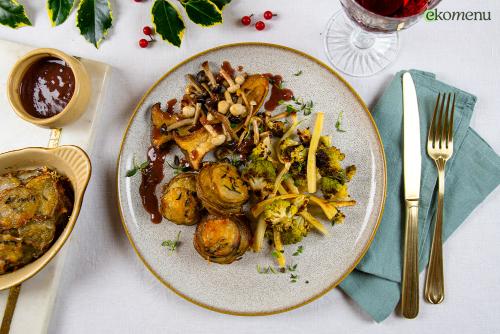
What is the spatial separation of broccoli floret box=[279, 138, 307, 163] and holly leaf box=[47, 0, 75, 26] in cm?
142

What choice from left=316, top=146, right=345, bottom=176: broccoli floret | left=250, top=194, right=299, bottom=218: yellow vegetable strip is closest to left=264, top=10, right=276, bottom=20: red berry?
left=316, top=146, right=345, bottom=176: broccoli floret

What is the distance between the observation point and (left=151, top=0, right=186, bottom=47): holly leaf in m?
2.32

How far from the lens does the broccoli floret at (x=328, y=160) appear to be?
2127 millimetres

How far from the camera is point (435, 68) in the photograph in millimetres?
2408

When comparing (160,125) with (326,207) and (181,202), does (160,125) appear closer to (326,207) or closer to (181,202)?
(181,202)

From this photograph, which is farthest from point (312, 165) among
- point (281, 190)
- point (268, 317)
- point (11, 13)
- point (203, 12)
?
point (11, 13)

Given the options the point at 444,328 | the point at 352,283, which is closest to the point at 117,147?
the point at 352,283

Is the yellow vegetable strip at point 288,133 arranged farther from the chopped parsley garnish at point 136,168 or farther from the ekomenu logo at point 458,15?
the ekomenu logo at point 458,15

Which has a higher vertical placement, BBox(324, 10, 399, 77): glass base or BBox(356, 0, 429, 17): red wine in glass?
BBox(356, 0, 429, 17): red wine in glass

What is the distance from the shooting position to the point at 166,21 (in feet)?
7.64

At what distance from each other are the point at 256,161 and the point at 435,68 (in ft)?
3.90

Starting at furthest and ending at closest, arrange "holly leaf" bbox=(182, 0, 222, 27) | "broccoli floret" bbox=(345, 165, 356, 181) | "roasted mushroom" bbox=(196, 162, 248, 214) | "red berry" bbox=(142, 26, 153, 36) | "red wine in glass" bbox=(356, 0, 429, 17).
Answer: "red berry" bbox=(142, 26, 153, 36) < "holly leaf" bbox=(182, 0, 222, 27) < "broccoli floret" bbox=(345, 165, 356, 181) < "roasted mushroom" bbox=(196, 162, 248, 214) < "red wine in glass" bbox=(356, 0, 429, 17)

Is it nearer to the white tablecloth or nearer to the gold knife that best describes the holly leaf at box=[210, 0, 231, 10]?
the white tablecloth

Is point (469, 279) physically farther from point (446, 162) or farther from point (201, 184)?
point (201, 184)
